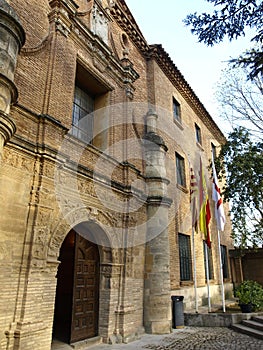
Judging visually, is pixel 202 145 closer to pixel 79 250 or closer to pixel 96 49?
pixel 96 49

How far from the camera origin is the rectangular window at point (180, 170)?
13.0m

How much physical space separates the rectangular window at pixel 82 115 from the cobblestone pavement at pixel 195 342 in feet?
18.5

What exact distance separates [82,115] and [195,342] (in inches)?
280

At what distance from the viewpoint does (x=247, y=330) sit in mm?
8500

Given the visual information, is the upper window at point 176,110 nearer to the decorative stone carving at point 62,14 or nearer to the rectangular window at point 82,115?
the rectangular window at point 82,115

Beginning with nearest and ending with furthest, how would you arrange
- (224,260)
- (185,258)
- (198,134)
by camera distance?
(185,258) < (198,134) < (224,260)

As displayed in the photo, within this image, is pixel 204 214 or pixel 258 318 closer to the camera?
pixel 258 318

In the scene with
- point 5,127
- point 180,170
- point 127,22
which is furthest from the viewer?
point 180,170

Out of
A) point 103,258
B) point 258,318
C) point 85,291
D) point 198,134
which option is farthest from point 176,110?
point 85,291

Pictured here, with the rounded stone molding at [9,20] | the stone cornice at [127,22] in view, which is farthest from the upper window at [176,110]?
the rounded stone molding at [9,20]

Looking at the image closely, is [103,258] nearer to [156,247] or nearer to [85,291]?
[85,291]

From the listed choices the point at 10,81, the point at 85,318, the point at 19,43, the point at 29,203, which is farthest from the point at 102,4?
the point at 85,318

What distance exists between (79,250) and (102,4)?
863 centimetres

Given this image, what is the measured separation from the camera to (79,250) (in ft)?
24.0
